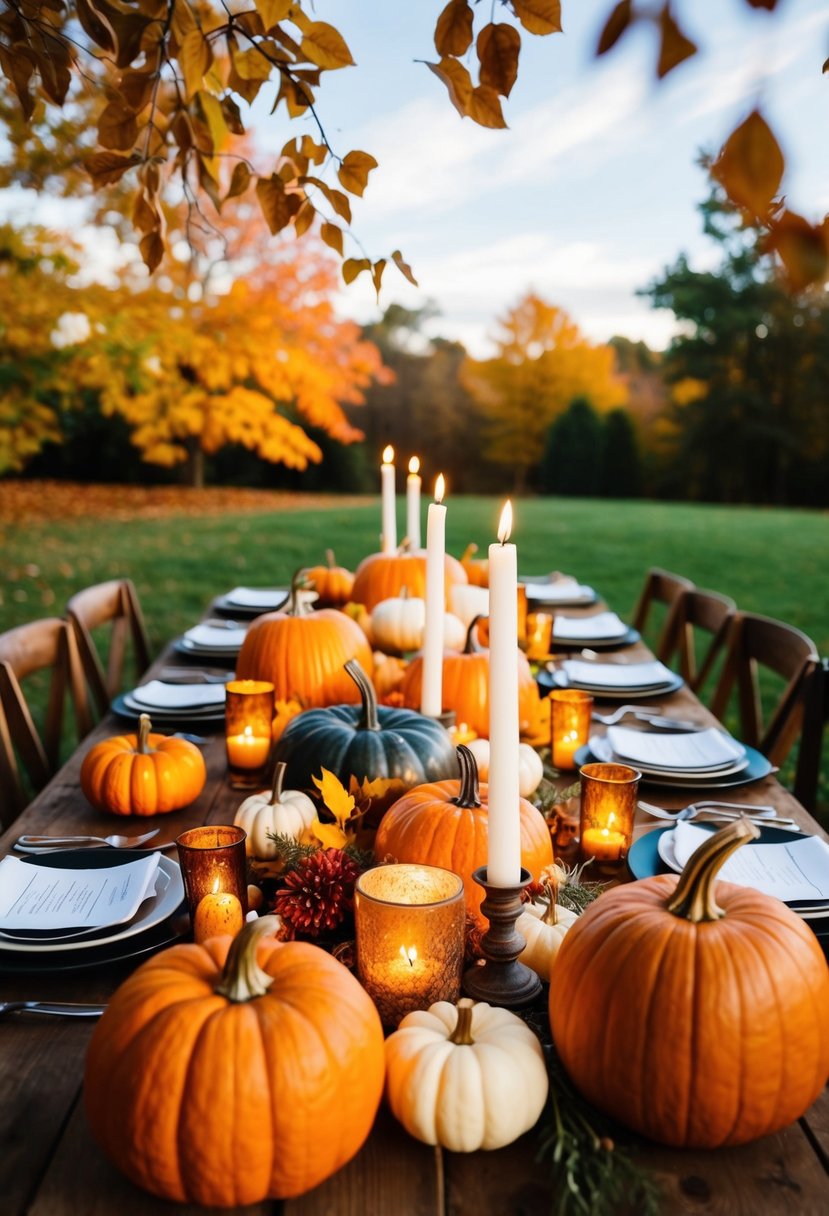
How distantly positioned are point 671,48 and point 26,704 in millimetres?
2488

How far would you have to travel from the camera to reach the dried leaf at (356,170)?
4.90 feet

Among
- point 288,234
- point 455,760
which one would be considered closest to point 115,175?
point 455,760

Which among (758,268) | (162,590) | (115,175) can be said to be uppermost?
(758,268)

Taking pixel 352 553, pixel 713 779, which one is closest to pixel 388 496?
pixel 713 779

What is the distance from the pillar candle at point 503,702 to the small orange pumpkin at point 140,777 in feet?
2.69

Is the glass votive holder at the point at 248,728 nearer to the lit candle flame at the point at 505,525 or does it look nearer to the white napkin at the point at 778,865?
the white napkin at the point at 778,865

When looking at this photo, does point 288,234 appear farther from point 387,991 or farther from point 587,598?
point 387,991

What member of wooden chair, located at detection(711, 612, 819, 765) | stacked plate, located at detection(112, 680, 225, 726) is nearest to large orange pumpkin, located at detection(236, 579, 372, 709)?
stacked plate, located at detection(112, 680, 225, 726)

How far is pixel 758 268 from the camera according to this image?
20.8 meters

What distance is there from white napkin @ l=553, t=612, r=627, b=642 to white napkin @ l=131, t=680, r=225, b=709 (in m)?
1.23

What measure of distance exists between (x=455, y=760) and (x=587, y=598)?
239 centimetres

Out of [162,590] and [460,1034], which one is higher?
[460,1034]

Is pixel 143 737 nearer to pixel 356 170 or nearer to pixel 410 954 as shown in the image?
pixel 410 954

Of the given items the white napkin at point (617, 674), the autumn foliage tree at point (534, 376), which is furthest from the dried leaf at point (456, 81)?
the autumn foliage tree at point (534, 376)
